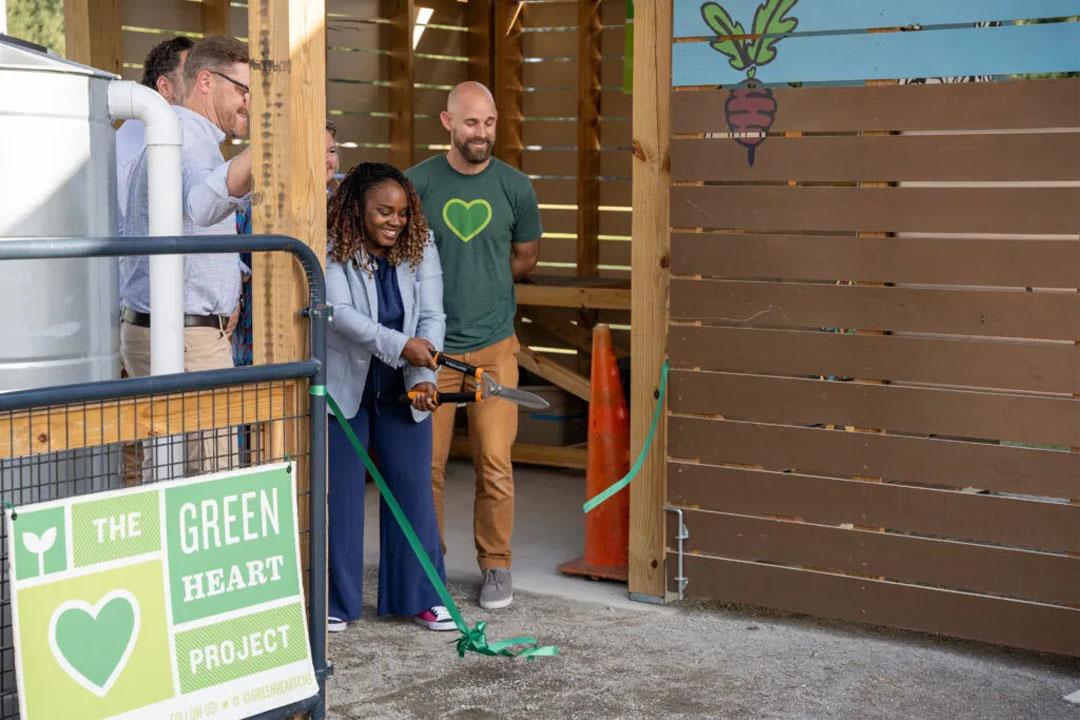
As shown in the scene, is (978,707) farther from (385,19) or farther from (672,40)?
(385,19)

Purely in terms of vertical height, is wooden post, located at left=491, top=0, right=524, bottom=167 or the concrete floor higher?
wooden post, located at left=491, top=0, right=524, bottom=167

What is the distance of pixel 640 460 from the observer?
5.56 meters

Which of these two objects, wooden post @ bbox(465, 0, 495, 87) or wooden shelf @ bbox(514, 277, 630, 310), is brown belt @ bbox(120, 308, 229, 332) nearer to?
wooden shelf @ bbox(514, 277, 630, 310)

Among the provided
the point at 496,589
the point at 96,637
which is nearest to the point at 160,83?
the point at 496,589

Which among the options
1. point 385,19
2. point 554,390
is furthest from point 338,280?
point 385,19

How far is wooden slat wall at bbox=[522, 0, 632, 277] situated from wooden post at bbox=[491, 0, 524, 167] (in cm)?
6

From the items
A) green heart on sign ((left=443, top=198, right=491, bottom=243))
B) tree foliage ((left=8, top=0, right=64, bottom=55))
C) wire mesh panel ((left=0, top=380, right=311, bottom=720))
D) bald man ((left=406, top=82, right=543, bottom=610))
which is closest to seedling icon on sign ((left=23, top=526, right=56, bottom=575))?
wire mesh panel ((left=0, top=380, right=311, bottom=720))

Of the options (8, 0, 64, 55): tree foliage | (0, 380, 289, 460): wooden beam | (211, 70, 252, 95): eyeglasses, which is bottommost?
(0, 380, 289, 460): wooden beam

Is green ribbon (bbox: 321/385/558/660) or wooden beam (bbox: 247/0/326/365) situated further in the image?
green ribbon (bbox: 321/385/558/660)

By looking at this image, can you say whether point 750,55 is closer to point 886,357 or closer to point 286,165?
point 886,357

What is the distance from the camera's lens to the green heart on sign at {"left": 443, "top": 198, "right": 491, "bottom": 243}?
18.4ft

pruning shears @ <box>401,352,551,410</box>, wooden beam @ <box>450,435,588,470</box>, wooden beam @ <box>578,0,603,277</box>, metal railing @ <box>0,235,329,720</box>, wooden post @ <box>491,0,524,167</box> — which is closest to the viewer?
metal railing @ <box>0,235,329,720</box>

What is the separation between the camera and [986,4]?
185 inches

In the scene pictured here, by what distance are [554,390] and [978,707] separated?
4030 mm
